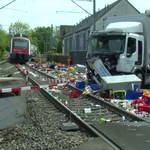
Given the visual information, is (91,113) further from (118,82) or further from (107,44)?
(107,44)

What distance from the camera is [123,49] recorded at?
41.6 feet

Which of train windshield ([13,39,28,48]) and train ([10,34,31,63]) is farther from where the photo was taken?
train windshield ([13,39,28,48])

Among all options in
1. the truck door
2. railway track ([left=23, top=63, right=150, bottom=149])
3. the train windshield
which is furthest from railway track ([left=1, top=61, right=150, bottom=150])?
the train windshield

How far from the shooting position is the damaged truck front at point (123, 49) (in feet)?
41.8

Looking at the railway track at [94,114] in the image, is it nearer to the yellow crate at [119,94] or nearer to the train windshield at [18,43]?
the yellow crate at [119,94]

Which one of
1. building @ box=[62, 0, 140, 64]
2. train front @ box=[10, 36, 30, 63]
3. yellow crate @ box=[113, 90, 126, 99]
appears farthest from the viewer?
train front @ box=[10, 36, 30, 63]

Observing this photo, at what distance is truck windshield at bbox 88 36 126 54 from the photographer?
41.8 ft

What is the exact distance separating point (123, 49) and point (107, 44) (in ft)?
2.85

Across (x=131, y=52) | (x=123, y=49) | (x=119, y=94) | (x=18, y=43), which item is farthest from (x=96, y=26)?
(x=119, y=94)

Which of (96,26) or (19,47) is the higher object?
(96,26)

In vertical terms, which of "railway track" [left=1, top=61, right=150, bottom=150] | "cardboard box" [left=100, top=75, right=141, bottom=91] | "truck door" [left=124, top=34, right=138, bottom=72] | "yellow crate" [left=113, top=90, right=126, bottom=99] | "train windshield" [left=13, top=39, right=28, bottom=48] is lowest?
"railway track" [left=1, top=61, right=150, bottom=150]

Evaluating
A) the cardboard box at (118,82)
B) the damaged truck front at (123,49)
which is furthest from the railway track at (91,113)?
the damaged truck front at (123,49)

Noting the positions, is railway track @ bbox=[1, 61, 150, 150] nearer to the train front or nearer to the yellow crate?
the yellow crate

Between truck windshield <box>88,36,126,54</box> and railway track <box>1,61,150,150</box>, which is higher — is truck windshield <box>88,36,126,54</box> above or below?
above
